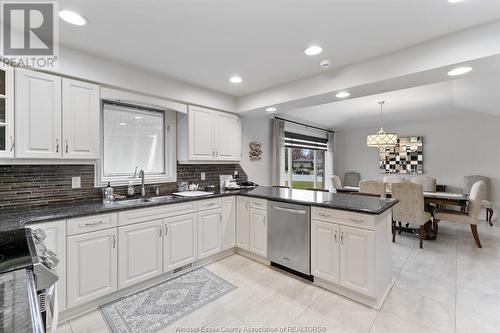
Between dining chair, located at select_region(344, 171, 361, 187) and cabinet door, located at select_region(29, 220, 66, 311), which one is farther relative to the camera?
dining chair, located at select_region(344, 171, 361, 187)

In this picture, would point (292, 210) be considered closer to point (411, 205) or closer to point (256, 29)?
point (256, 29)

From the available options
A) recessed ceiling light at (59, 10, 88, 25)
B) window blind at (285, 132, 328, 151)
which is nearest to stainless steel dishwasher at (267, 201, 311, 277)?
recessed ceiling light at (59, 10, 88, 25)

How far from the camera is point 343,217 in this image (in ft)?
7.27

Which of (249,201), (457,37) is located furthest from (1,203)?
(457,37)

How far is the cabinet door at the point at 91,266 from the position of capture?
75.0 inches

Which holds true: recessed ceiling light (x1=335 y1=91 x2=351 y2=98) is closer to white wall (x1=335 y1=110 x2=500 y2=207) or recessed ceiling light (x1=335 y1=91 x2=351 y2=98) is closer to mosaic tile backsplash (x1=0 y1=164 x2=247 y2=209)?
mosaic tile backsplash (x1=0 y1=164 x2=247 y2=209)

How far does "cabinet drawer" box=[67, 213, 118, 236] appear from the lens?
1902 millimetres

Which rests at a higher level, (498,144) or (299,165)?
(498,144)

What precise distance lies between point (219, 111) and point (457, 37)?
2774 millimetres

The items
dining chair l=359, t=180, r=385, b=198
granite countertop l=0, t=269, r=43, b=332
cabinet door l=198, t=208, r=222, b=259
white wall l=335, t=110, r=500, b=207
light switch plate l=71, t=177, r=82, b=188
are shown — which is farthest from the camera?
white wall l=335, t=110, r=500, b=207

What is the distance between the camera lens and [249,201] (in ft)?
10.3

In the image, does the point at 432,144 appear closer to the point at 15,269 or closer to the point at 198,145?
the point at 198,145

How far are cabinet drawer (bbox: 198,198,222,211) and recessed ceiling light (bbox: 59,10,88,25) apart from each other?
2.04 meters

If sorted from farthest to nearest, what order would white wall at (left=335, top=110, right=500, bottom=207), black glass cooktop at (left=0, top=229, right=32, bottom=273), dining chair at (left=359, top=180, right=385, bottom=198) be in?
white wall at (left=335, top=110, right=500, bottom=207) < dining chair at (left=359, top=180, right=385, bottom=198) < black glass cooktop at (left=0, top=229, right=32, bottom=273)
